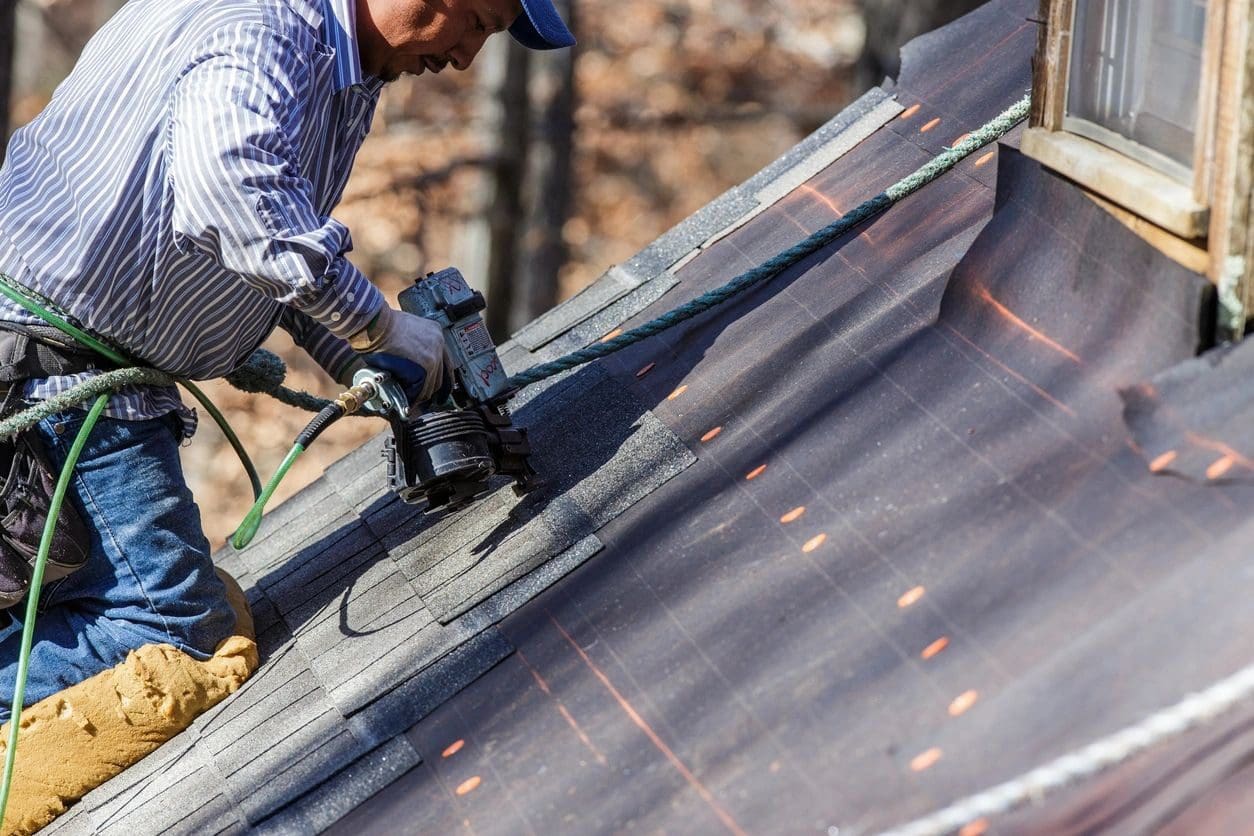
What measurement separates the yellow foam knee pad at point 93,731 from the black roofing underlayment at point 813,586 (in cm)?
7

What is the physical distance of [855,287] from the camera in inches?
120

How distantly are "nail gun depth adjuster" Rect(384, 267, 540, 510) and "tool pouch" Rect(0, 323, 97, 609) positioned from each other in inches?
28.8

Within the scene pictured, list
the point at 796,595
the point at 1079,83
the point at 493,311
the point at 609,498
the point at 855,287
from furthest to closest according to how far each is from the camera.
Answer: the point at 493,311, the point at 855,287, the point at 609,498, the point at 1079,83, the point at 796,595

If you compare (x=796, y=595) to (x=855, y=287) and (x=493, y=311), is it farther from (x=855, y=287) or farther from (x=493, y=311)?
(x=493, y=311)

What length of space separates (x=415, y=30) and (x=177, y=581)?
4.49 feet

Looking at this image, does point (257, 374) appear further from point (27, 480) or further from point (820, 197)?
point (820, 197)

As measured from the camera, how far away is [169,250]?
→ 2887mm

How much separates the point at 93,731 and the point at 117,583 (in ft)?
1.17

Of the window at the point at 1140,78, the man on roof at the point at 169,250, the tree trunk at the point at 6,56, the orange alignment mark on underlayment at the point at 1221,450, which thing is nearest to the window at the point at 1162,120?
the window at the point at 1140,78

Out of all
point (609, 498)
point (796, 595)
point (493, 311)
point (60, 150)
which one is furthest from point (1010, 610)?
point (493, 311)

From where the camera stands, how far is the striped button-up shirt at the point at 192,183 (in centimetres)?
263

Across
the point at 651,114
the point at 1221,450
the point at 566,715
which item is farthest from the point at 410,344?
the point at 651,114

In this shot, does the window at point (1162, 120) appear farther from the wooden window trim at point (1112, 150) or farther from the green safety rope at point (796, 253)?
the green safety rope at point (796, 253)

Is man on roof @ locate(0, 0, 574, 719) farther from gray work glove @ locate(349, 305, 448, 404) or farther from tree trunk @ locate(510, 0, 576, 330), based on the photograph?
tree trunk @ locate(510, 0, 576, 330)
